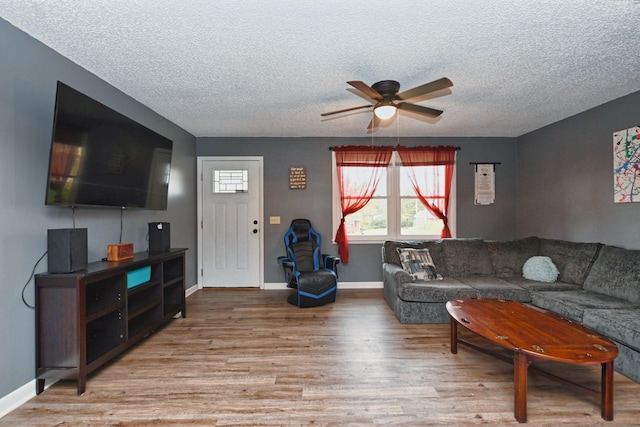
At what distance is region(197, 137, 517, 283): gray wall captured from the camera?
480 centimetres

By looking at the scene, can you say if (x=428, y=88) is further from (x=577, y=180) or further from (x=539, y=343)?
(x=577, y=180)

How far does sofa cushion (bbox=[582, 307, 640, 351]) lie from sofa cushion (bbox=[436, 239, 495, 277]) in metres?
1.44

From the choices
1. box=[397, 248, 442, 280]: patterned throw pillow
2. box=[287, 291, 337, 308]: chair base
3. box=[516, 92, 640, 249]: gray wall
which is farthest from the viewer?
box=[287, 291, 337, 308]: chair base

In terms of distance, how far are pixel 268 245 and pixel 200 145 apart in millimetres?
1980

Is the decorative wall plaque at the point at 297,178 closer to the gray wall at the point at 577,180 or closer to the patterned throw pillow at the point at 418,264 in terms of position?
the patterned throw pillow at the point at 418,264

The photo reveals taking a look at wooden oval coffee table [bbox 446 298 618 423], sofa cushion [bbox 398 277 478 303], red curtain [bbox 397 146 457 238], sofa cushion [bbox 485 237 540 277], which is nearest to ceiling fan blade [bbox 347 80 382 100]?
wooden oval coffee table [bbox 446 298 618 423]

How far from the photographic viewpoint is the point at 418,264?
3781 millimetres

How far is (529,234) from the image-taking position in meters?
4.61

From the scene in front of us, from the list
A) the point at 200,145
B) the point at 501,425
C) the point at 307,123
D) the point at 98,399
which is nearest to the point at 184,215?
the point at 200,145

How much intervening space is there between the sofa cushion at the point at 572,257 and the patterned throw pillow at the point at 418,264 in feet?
4.68

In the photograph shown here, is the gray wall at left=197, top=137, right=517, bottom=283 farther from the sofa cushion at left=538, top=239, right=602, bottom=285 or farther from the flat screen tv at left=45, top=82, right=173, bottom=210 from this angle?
the flat screen tv at left=45, top=82, right=173, bottom=210

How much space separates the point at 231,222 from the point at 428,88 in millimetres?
3560

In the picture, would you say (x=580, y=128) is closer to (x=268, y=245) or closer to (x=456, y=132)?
(x=456, y=132)

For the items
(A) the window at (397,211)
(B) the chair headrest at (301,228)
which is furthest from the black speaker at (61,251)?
(A) the window at (397,211)
